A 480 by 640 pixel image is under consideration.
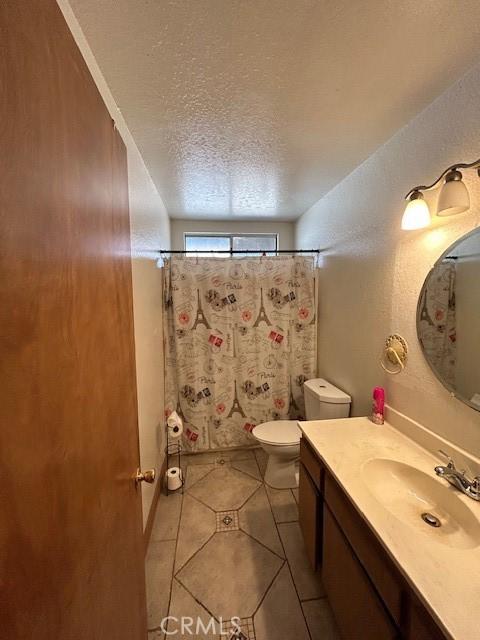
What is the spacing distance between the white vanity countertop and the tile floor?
0.71 metres

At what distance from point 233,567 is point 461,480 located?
1.23 m

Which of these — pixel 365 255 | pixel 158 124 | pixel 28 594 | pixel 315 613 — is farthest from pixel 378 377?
pixel 158 124

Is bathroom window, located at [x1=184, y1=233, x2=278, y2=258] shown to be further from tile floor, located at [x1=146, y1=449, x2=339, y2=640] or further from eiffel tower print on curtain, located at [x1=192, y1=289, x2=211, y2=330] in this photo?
tile floor, located at [x1=146, y1=449, x2=339, y2=640]

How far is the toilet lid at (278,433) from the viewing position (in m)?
1.94

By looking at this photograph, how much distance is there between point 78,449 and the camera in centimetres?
53

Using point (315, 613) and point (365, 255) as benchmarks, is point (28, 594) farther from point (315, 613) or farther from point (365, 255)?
point (365, 255)

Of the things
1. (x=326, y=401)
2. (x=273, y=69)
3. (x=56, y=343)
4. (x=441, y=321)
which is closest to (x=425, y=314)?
(x=441, y=321)

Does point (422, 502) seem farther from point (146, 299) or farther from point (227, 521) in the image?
point (146, 299)

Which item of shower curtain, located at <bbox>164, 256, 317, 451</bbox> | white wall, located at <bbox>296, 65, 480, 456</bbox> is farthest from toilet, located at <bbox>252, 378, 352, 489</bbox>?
shower curtain, located at <bbox>164, 256, 317, 451</bbox>

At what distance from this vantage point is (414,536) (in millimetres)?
786

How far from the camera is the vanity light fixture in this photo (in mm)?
994

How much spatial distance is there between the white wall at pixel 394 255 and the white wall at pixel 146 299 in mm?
1391

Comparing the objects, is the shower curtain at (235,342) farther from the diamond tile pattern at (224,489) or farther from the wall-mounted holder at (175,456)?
the diamond tile pattern at (224,489)

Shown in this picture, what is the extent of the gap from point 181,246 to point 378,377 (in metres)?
2.38
